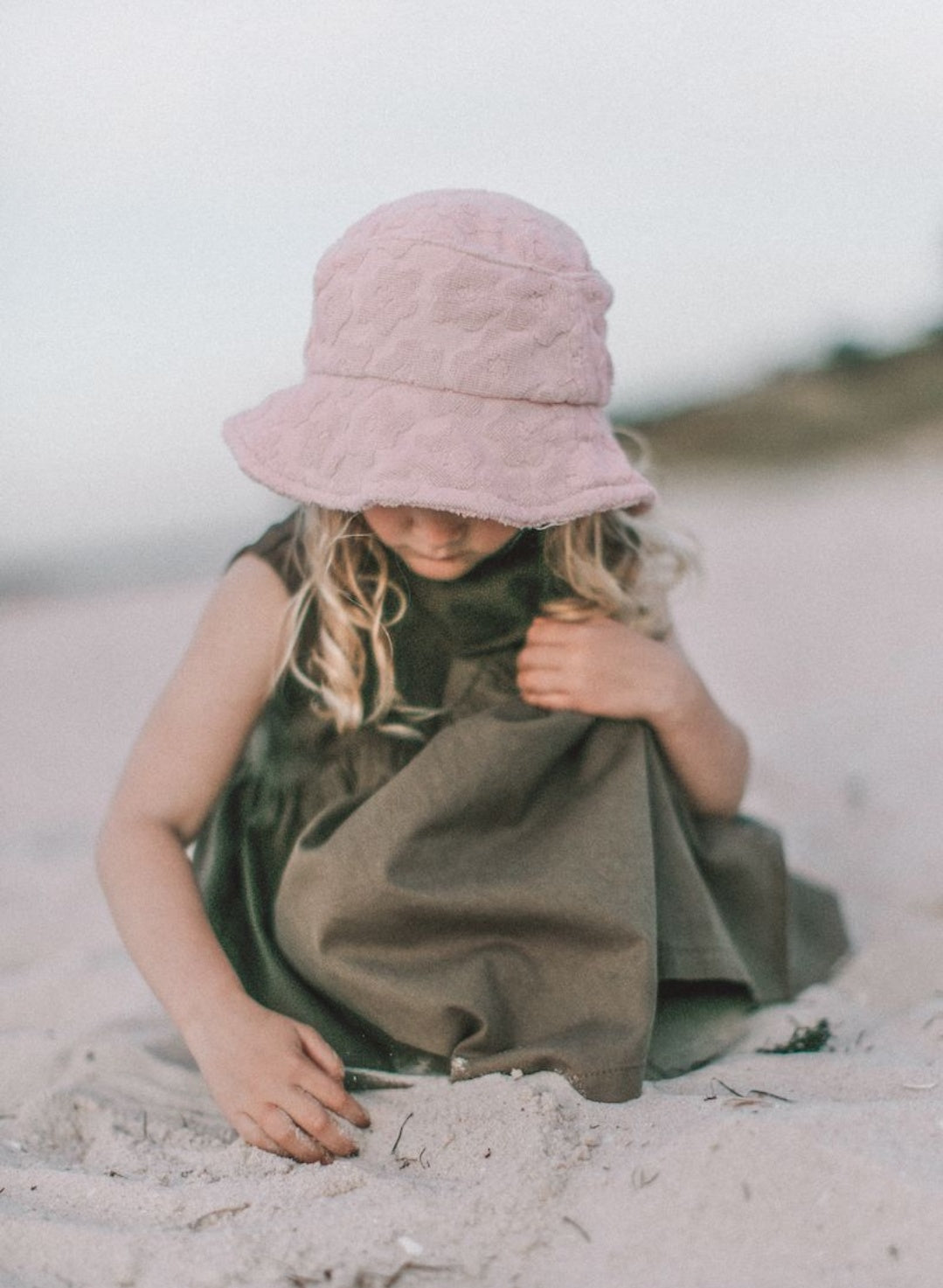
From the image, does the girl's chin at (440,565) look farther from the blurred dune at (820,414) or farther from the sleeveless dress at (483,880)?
the blurred dune at (820,414)

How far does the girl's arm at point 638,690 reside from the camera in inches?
77.7

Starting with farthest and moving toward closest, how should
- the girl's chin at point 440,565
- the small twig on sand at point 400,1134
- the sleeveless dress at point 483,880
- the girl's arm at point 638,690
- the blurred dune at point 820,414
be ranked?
the blurred dune at point 820,414 → the girl's arm at point 638,690 → the girl's chin at point 440,565 → the sleeveless dress at point 483,880 → the small twig on sand at point 400,1134

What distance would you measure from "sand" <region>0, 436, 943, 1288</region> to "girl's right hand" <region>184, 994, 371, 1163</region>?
3cm

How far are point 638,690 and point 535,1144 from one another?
0.76 metres

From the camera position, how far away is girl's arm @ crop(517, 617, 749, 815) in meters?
1.97

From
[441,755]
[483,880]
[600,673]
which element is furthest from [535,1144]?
[600,673]

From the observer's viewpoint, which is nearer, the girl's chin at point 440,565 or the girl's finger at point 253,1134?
the girl's finger at point 253,1134

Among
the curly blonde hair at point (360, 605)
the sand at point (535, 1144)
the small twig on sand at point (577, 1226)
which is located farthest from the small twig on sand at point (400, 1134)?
the curly blonde hair at point (360, 605)

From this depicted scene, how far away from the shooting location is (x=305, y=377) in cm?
183

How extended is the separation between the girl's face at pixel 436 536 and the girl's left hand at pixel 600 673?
0.63 feet

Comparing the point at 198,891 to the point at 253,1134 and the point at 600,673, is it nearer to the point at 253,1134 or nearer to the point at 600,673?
the point at 253,1134

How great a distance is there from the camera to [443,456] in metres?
1.64

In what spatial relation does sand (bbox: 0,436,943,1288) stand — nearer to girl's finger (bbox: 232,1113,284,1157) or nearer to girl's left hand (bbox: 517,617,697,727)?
girl's finger (bbox: 232,1113,284,1157)

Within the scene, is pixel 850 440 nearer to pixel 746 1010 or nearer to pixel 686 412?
pixel 686 412
